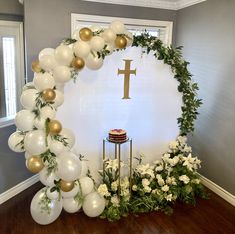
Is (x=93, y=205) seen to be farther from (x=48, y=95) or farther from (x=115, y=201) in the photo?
(x=48, y=95)

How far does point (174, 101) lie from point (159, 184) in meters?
1.04

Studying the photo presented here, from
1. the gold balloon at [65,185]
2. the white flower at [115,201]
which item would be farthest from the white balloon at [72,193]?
the white flower at [115,201]

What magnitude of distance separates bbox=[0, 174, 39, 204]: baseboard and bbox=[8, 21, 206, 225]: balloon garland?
2.24 feet

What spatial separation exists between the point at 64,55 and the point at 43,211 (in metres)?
1.53

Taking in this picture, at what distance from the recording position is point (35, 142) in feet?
7.41

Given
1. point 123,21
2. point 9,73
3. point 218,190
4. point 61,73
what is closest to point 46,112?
point 61,73

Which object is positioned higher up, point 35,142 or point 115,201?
point 35,142

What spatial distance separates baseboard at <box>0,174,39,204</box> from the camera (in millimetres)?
3127

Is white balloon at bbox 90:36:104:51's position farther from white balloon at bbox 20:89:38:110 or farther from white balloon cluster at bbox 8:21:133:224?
white balloon at bbox 20:89:38:110

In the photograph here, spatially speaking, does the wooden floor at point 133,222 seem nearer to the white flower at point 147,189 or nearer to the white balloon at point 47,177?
the white flower at point 147,189

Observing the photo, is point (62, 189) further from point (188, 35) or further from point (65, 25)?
point (188, 35)

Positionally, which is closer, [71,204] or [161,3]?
[71,204]

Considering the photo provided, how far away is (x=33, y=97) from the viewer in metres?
2.36

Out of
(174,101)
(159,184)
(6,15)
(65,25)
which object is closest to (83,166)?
(159,184)
